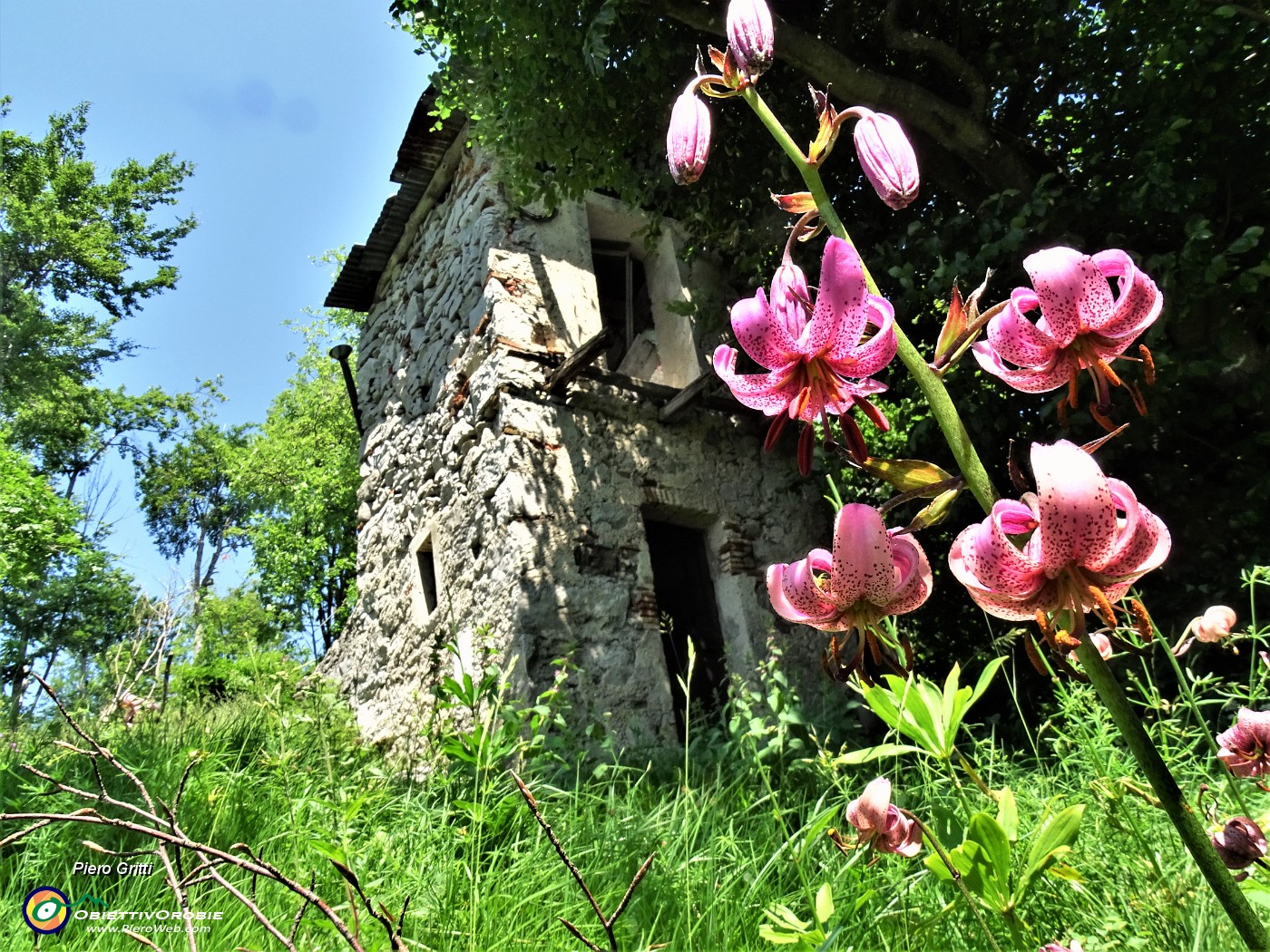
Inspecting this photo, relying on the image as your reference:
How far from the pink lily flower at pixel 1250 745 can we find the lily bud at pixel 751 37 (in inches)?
42.3

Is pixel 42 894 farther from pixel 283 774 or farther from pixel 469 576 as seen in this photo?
pixel 469 576

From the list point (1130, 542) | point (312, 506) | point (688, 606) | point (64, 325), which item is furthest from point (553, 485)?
point (64, 325)

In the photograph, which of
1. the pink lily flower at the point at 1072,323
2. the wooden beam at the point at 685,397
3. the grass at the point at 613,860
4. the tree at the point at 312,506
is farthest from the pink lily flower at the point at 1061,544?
the tree at the point at 312,506

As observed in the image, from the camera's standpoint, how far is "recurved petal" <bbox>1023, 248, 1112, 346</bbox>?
761 mm

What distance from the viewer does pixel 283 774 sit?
241 cm

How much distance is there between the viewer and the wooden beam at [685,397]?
5.01 m

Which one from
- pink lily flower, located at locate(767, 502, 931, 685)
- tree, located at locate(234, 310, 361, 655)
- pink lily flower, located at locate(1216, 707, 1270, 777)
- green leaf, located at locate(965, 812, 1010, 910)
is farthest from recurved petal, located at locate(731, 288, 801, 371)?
tree, located at locate(234, 310, 361, 655)

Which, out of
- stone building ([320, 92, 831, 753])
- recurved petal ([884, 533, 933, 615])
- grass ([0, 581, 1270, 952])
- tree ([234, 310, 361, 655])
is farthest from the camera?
tree ([234, 310, 361, 655])

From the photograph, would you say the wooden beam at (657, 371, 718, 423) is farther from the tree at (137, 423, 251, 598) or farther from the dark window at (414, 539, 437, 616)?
the tree at (137, 423, 251, 598)

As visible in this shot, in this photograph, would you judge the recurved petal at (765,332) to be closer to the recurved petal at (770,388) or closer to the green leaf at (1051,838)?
the recurved petal at (770,388)

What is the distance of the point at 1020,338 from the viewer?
2.68ft

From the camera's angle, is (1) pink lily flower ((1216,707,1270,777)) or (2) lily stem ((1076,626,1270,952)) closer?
(2) lily stem ((1076,626,1270,952))

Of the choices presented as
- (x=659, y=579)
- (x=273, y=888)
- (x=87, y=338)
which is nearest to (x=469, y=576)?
(x=659, y=579)

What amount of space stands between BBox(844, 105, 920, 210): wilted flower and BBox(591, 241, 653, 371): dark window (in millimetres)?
5459
